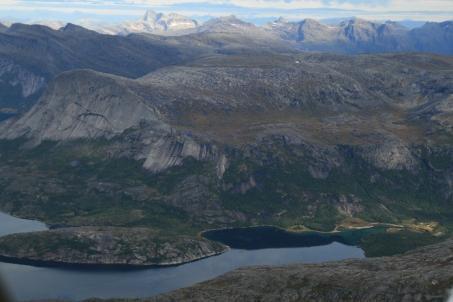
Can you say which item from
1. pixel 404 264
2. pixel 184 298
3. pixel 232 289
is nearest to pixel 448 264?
pixel 404 264

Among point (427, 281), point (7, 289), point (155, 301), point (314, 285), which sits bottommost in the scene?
point (155, 301)

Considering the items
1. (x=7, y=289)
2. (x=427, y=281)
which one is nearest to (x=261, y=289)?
(x=427, y=281)

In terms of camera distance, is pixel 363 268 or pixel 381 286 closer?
pixel 381 286

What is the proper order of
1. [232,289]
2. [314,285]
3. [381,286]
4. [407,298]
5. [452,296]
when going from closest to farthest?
[452,296], [407,298], [381,286], [314,285], [232,289]

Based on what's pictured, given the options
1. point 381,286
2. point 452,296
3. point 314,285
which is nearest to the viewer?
point 452,296

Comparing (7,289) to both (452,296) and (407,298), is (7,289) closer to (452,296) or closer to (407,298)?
(452,296)

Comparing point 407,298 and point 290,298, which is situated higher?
point 407,298

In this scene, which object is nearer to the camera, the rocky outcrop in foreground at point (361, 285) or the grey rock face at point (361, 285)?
the grey rock face at point (361, 285)

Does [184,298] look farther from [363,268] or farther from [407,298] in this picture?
[407,298]

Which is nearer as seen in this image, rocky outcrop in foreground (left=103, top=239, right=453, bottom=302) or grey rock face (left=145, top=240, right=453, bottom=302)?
grey rock face (left=145, top=240, right=453, bottom=302)
